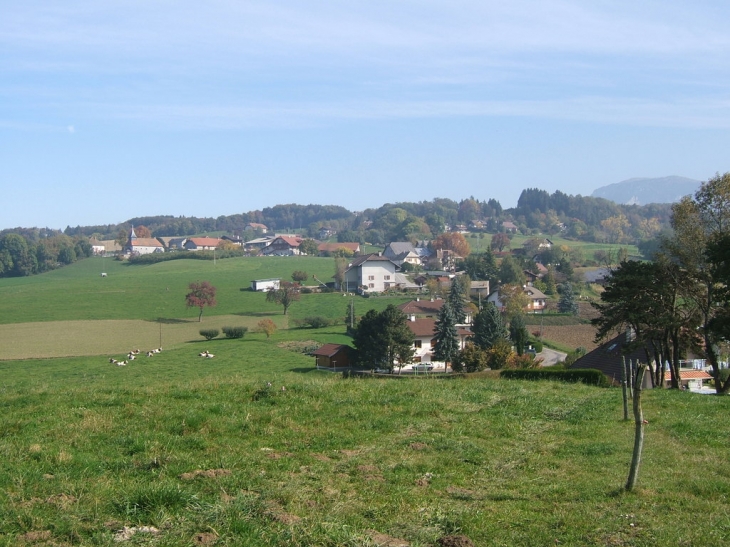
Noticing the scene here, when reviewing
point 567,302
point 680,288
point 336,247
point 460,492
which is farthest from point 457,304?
point 336,247

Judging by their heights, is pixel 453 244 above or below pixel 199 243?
below

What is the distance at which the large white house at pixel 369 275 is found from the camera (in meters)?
106

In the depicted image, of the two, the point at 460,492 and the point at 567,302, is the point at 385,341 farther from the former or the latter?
the point at 567,302

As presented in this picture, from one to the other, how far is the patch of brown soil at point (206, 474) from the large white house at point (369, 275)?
9586cm

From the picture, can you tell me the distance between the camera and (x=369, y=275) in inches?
4210

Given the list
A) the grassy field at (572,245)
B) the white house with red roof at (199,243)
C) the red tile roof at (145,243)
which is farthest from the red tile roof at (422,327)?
the red tile roof at (145,243)

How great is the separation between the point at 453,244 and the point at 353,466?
14939 centimetres

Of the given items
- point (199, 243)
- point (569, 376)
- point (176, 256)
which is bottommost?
point (569, 376)

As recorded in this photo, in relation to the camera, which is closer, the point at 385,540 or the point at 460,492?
the point at 385,540

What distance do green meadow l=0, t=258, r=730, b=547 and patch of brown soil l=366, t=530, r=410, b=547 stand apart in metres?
0.03

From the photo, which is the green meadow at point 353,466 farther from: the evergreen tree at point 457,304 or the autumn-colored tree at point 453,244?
the autumn-colored tree at point 453,244

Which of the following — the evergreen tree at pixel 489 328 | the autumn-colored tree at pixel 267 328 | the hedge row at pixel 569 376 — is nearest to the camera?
the hedge row at pixel 569 376

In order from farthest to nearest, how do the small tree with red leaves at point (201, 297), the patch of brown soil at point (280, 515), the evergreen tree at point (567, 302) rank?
1. the evergreen tree at point (567, 302)
2. the small tree with red leaves at point (201, 297)
3. the patch of brown soil at point (280, 515)

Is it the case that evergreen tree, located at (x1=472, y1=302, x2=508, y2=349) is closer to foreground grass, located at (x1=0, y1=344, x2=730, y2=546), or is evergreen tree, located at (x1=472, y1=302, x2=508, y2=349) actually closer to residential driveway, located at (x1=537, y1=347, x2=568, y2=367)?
residential driveway, located at (x1=537, y1=347, x2=568, y2=367)
